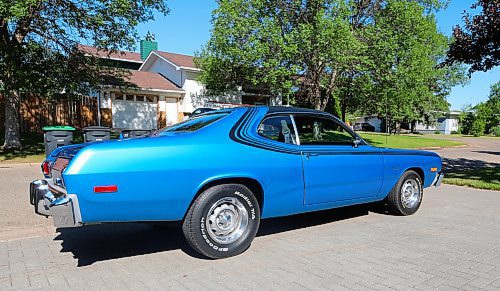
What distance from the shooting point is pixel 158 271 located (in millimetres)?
3697

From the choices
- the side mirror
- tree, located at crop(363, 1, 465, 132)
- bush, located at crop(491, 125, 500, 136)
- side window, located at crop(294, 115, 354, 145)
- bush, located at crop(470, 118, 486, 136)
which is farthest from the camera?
bush, located at crop(491, 125, 500, 136)

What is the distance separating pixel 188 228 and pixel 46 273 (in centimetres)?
141

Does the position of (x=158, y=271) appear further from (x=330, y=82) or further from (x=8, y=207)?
(x=330, y=82)

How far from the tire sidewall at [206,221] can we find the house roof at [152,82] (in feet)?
76.5

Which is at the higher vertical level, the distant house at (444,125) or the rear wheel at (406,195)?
the distant house at (444,125)

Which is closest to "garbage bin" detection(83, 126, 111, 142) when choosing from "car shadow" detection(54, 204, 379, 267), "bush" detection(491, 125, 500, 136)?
"car shadow" detection(54, 204, 379, 267)

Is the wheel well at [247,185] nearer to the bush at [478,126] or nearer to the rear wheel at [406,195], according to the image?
the rear wheel at [406,195]

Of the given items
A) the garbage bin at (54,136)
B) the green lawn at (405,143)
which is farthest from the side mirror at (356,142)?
the green lawn at (405,143)

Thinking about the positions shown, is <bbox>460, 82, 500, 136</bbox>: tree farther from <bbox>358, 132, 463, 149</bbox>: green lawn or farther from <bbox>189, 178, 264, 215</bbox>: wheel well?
<bbox>189, 178, 264, 215</bbox>: wheel well

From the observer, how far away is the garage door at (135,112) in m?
25.6

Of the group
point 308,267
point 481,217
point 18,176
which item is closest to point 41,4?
point 18,176

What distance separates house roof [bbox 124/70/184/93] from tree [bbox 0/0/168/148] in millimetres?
10655

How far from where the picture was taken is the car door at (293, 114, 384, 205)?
4599 mm

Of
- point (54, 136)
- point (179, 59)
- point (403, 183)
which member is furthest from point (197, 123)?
point (179, 59)
